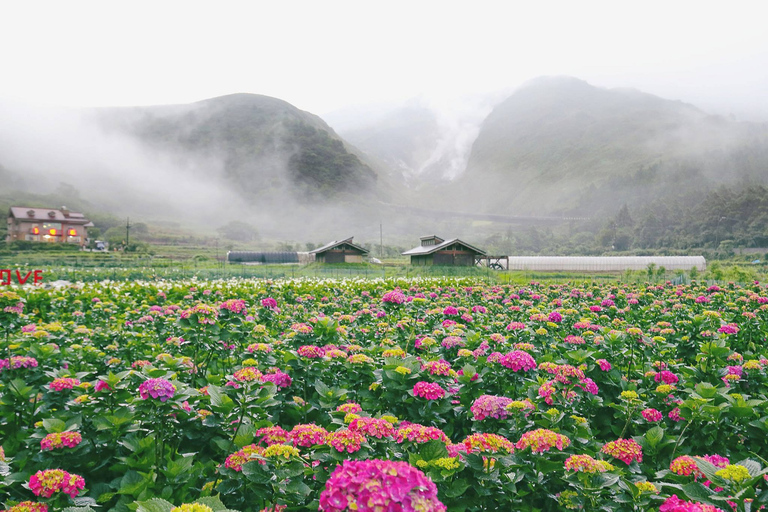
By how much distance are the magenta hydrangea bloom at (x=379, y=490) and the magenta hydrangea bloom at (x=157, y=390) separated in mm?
1692

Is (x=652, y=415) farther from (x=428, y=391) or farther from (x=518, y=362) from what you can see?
(x=428, y=391)

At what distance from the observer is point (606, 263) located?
4991 cm

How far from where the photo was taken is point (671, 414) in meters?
3.03

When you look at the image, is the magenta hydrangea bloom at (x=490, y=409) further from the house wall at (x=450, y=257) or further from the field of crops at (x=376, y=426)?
the house wall at (x=450, y=257)

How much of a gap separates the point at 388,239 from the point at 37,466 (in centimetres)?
18958

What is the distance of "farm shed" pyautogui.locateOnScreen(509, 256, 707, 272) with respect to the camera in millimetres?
47562

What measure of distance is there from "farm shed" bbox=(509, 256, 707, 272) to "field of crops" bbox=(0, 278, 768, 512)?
4963 centimetres

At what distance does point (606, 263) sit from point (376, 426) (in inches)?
2176

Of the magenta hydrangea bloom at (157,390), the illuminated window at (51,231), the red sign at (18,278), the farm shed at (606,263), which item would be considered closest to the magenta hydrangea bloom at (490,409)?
the magenta hydrangea bloom at (157,390)

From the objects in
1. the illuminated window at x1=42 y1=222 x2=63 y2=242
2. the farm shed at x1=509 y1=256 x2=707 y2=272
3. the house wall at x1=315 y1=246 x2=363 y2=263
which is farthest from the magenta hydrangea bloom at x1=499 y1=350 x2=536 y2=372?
the illuminated window at x1=42 y1=222 x2=63 y2=242

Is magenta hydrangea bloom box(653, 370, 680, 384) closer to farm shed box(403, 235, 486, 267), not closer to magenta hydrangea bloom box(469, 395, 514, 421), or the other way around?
magenta hydrangea bloom box(469, 395, 514, 421)

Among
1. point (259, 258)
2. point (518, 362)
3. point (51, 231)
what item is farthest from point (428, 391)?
point (51, 231)

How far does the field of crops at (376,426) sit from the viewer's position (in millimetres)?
1917

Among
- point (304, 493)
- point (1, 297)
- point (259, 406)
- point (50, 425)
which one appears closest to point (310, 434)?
point (304, 493)
